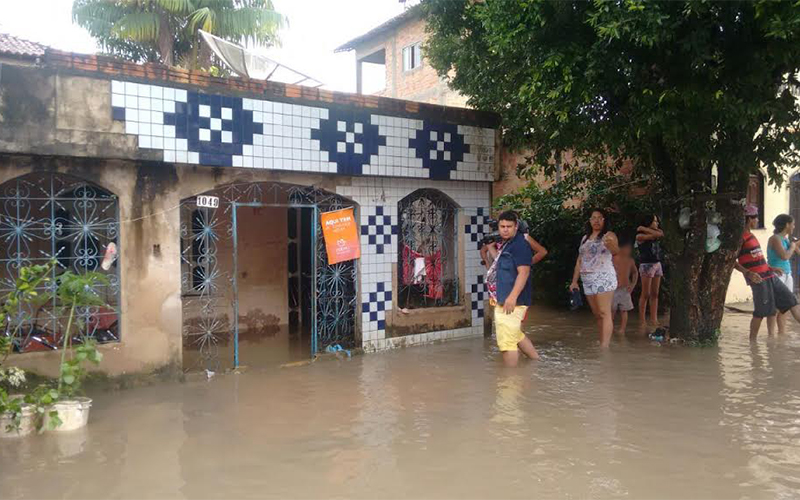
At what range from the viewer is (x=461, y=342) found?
28.0 ft

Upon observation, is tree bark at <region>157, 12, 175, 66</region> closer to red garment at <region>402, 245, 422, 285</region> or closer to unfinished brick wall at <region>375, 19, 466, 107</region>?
unfinished brick wall at <region>375, 19, 466, 107</region>

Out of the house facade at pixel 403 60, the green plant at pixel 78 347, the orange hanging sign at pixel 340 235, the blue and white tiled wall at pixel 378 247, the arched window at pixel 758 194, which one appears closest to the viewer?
the green plant at pixel 78 347

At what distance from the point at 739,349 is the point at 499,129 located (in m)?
4.14

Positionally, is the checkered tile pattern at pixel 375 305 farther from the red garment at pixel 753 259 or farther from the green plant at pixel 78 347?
the red garment at pixel 753 259

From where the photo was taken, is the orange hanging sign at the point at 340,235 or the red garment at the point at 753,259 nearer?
the orange hanging sign at the point at 340,235

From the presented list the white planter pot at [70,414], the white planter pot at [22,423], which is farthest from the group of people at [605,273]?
the white planter pot at [22,423]

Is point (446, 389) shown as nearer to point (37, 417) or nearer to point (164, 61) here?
point (37, 417)

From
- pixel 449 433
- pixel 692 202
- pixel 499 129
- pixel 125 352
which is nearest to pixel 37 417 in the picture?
pixel 125 352

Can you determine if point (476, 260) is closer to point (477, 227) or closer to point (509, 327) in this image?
point (477, 227)

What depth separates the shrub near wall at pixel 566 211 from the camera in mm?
11453

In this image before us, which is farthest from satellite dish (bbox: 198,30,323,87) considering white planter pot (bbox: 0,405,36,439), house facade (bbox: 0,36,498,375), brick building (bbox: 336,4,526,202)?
brick building (bbox: 336,4,526,202)

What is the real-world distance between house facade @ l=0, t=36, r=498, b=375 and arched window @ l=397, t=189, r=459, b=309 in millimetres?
21

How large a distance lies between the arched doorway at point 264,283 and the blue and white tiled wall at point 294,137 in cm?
48

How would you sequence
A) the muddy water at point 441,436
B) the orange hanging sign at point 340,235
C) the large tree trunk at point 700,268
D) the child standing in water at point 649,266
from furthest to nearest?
the child standing in water at point 649,266
the large tree trunk at point 700,268
the orange hanging sign at point 340,235
the muddy water at point 441,436
